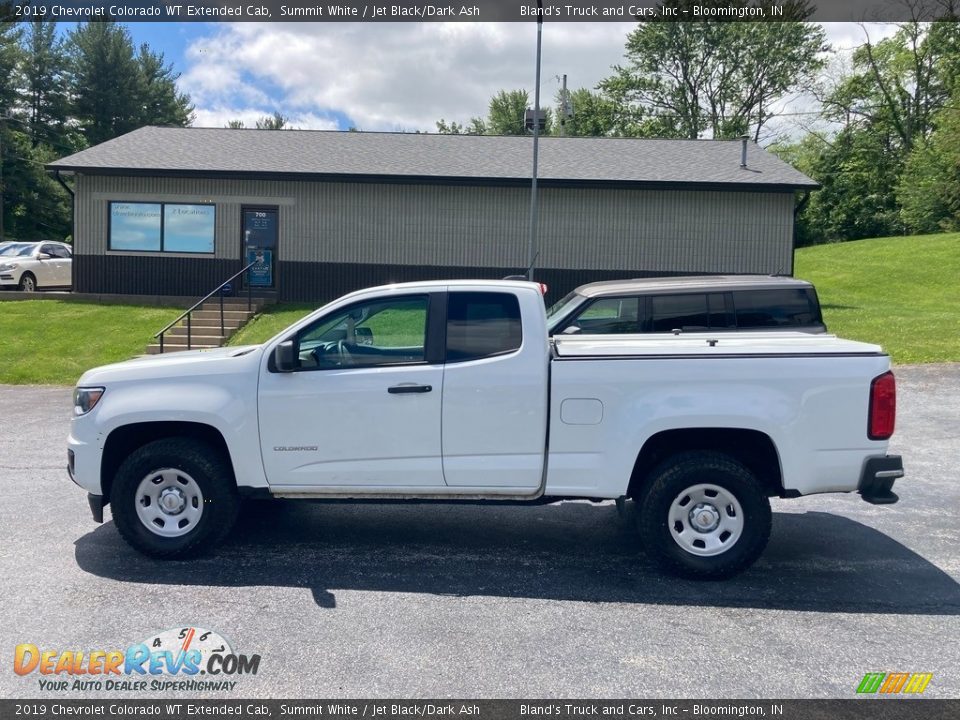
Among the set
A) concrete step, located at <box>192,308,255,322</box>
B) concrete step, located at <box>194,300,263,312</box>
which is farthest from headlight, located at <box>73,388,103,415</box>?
concrete step, located at <box>194,300,263,312</box>

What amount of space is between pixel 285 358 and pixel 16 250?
23.0 metres

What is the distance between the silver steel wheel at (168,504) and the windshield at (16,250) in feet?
71.1

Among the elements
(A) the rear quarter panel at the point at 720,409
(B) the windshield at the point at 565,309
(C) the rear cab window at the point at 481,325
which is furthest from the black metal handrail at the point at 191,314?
(A) the rear quarter panel at the point at 720,409

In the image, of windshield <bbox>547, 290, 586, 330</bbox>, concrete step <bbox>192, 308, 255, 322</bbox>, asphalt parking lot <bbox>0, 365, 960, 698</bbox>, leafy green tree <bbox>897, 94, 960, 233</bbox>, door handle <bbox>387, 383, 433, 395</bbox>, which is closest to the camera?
asphalt parking lot <bbox>0, 365, 960, 698</bbox>

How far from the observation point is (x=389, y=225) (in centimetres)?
2288

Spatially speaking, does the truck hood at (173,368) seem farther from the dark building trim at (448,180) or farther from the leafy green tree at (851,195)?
the leafy green tree at (851,195)

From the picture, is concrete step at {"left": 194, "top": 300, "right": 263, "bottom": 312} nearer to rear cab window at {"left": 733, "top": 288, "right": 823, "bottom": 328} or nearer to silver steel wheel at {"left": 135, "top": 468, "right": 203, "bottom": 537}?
rear cab window at {"left": 733, "top": 288, "right": 823, "bottom": 328}

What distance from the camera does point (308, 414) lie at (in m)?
6.04

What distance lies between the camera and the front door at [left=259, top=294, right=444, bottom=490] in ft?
19.7

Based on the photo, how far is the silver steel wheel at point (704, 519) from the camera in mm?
5863

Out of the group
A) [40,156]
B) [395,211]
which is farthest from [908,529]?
[40,156]

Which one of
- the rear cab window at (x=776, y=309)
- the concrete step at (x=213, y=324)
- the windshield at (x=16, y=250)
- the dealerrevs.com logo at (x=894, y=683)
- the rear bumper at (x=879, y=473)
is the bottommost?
the dealerrevs.com logo at (x=894, y=683)

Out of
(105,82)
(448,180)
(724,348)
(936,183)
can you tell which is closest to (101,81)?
(105,82)

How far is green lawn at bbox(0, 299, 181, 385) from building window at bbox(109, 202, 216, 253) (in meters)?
2.07
